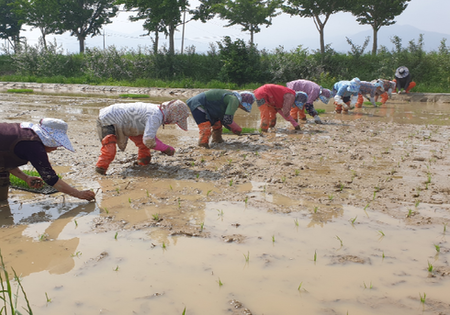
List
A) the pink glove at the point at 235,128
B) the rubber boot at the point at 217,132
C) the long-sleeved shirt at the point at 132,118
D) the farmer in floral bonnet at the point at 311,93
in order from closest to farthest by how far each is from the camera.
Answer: the long-sleeved shirt at the point at 132,118 → the rubber boot at the point at 217,132 → the pink glove at the point at 235,128 → the farmer in floral bonnet at the point at 311,93

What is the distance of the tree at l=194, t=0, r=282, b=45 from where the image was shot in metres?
27.2

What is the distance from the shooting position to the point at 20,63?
27.6m

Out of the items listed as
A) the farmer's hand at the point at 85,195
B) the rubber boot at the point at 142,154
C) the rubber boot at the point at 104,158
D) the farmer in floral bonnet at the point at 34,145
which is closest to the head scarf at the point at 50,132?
the farmer in floral bonnet at the point at 34,145

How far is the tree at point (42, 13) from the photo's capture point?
32.4 metres

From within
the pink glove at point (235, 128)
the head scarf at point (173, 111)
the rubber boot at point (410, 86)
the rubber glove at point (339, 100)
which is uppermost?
the rubber boot at point (410, 86)

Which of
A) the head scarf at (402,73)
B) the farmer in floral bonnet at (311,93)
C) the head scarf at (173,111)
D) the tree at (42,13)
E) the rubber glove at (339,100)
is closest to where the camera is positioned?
the head scarf at (173,111)

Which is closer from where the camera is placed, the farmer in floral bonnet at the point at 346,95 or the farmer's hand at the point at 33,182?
the farmer's hand at the point at 33,182

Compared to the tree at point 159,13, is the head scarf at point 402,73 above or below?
below

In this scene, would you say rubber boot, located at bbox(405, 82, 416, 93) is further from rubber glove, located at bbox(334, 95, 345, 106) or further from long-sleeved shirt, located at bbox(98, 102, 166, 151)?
long-sleeved shirt, located at bbox(98, 102, 166, 151)

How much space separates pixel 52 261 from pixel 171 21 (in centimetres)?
2443

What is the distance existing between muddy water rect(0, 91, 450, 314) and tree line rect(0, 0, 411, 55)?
2177 centimetres

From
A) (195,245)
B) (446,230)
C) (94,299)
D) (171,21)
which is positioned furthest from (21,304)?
(171,21)

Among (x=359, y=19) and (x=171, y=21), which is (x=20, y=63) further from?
(x=359, y=19)

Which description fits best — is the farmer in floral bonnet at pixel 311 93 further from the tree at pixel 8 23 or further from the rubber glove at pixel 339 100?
the tree at pixel 8 23
